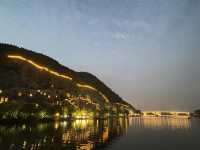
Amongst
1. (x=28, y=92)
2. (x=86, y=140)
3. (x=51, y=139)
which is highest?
(x=28, y=92)

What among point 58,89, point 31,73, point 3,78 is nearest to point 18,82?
point 3,78

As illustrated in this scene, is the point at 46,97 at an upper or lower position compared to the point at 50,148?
upper

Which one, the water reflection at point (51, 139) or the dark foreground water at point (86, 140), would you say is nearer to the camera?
the water reflection at point (51, 139)

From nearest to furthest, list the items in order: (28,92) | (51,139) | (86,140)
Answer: (51,139)
(86,140)
(28,92)

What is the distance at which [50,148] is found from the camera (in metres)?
31.0

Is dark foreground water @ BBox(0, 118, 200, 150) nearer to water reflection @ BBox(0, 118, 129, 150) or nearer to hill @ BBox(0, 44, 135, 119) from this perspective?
water reflection @ BBox(0, 118, 129, 150)

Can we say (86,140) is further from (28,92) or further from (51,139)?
(28,92)

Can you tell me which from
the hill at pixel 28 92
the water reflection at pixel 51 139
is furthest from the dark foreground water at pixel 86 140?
the hill at pixel 28 92

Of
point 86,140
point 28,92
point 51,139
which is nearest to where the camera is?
point 51,139

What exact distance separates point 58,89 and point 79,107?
31.4m

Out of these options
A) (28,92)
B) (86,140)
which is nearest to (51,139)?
(86,140)

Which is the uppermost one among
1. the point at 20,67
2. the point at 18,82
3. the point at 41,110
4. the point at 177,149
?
the point at 20,67

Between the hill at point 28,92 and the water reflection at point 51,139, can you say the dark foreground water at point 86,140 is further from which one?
the hill at point 28,92

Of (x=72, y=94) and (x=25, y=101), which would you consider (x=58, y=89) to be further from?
(x=25, y=101)
